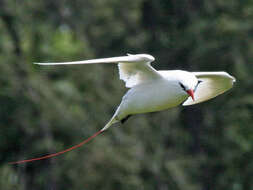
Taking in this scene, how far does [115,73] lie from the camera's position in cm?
1925

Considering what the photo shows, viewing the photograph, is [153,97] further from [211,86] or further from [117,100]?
[117,100]

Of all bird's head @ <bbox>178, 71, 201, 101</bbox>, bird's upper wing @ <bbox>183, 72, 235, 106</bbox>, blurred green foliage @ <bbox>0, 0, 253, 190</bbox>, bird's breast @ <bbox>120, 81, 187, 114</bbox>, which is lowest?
blurred green foliage @ <bbox>0, 0, 253, 190</bbox>

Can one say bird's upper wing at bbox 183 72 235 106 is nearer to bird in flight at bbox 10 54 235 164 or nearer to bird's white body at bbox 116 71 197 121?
bird in flight at bbox 10 54 235 164

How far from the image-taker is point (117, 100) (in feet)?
57.2

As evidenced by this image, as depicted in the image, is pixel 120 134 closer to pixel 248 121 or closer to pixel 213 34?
pixel 248 121

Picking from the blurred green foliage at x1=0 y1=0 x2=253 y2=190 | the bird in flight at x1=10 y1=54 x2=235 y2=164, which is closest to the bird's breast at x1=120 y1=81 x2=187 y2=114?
the bird in flight at x1=10 y1=54 x2=235 y2=164

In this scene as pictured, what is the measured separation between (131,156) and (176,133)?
16.8 ft

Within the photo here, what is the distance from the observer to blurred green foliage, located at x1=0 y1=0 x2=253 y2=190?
52.0 feet

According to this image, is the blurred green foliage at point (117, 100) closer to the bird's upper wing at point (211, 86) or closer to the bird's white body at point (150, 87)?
the bird's upper wing at point (211, 86)

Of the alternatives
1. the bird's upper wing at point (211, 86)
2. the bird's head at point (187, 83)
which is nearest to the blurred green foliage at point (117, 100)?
the bird's upper wing at point (211, 86)

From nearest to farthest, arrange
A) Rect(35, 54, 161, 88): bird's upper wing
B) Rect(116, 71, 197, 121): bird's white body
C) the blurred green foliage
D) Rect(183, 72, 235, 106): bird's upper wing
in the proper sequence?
Rect(35, 54, 161, 88): bird's upper wing < Rect(116, 71, 197, 121): bird's white body < Rect(183, 72, 235, 106): bird's upper wing < the blurred green foliage

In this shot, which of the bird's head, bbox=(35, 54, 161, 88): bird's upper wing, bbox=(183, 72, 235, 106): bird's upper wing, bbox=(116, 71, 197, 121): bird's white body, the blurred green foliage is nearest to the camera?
bbox=(35, 54, 161, 88): bird's upper wing

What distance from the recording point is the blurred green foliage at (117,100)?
15852 mm

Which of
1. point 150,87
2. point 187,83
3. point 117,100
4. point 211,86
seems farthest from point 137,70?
point 117,100
